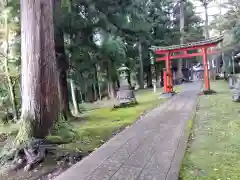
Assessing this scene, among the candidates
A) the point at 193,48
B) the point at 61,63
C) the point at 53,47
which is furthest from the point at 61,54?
the point at 193,48

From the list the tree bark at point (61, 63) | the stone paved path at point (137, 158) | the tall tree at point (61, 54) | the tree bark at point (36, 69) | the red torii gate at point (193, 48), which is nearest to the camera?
the stone paved path at point (137, 158)

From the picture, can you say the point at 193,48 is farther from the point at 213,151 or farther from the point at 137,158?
the point at 137,158

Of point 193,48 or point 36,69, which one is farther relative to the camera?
point 193,48

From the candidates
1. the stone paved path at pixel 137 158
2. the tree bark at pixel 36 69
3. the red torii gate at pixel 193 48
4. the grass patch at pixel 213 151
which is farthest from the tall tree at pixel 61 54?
the red torii gate at pixel 193 48

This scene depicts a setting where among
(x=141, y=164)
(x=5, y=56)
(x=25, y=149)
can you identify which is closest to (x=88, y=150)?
(x=25, y=149)

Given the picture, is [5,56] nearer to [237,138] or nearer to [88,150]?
[88,150]

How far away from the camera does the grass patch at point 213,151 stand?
294 cm

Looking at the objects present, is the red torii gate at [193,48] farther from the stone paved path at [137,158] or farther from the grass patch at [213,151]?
the stone paved path at [137,158]

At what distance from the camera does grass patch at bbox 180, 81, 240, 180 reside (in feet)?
9.64

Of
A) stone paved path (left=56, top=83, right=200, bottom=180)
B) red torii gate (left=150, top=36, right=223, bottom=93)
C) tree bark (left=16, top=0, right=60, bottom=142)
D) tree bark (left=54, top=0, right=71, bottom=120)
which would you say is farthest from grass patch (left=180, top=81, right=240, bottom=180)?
red torii gate (left=150, top=36, right=223, bottom=93)

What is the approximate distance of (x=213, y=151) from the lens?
3.77m

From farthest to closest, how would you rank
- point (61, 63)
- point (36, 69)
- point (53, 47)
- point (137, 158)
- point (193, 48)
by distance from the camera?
point (193, 48), point (61, 63), point (53, 47), point (36, 69), point (137, 158)

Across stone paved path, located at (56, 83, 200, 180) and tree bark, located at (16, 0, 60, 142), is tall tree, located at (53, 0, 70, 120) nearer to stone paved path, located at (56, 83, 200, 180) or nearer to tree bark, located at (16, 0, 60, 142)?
tree bark, located at (16, 0, 60, 142)

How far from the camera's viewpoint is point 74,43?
333 inches
